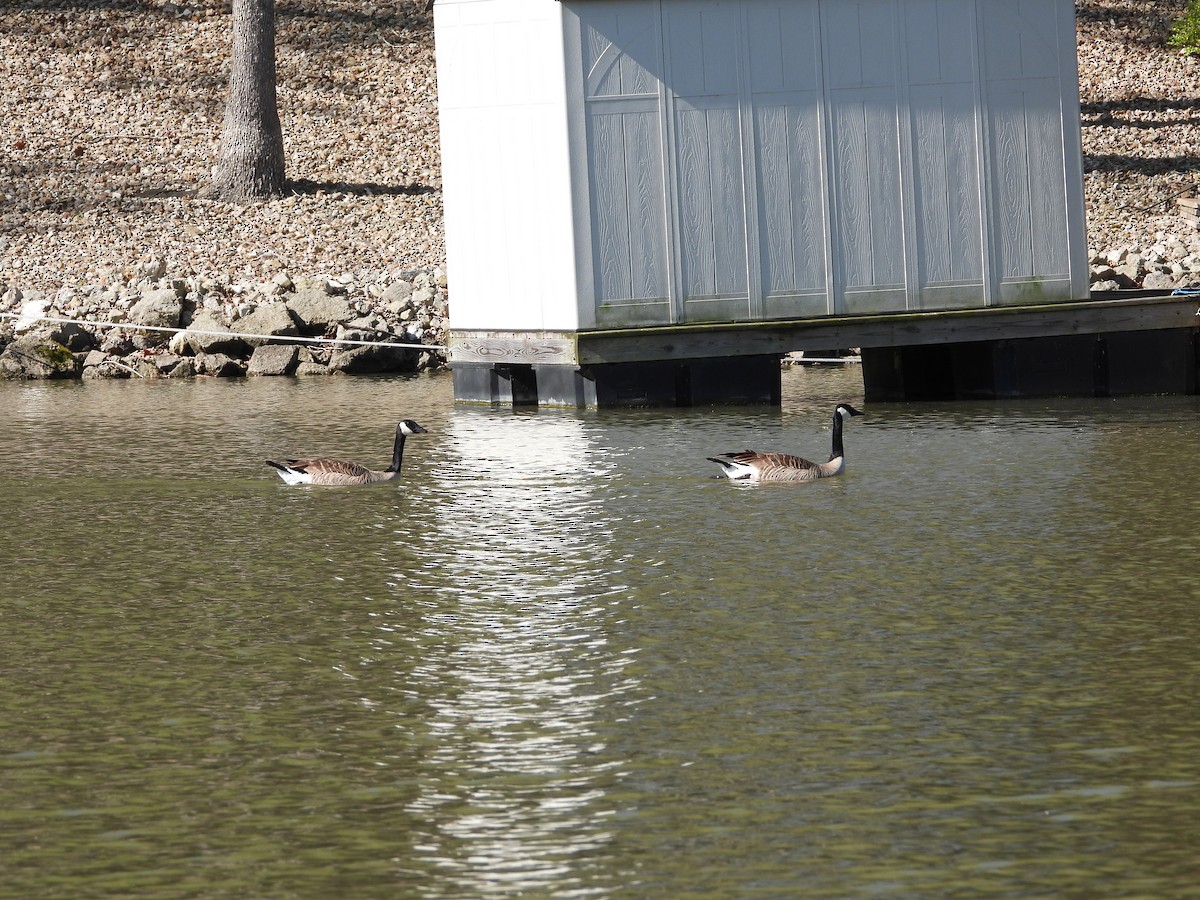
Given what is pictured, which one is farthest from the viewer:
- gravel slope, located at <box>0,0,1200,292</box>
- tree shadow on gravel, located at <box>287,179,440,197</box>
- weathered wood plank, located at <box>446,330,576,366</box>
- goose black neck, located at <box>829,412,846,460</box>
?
tree shadow on gravel, located at <box>287,179,440,197</box>

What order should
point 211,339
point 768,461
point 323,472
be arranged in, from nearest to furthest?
point 768,461 → point 323,472 → point 211,339

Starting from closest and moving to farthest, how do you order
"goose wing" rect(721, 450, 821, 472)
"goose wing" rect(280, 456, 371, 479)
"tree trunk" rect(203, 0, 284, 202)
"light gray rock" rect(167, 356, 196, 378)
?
"goose wing" rect(721, 450, 821, 472)
"goose wing" rect(280, 456, 371, 479)
"light gray rock" rect(167, 356, 196, 378)
"tree trunk" rect(203, 0, 284, 202)

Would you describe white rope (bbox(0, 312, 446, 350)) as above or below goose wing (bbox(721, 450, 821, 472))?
above

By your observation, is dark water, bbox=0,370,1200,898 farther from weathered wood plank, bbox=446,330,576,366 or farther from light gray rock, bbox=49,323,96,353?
light gray rock, bbox=49,323,96,353

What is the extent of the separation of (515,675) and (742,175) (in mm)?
12184

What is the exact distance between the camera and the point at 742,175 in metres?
20.7

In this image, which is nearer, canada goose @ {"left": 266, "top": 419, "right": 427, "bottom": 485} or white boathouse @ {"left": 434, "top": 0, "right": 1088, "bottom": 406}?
canada goose @ {"left": 266, "top": 419, "right": 427, "bottom": 485}

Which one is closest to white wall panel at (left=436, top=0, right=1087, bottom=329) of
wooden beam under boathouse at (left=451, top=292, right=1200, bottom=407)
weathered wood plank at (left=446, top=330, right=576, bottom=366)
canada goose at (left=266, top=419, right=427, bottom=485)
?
weathered wood plank at (left=446, top=330, right=576, bottom=366)

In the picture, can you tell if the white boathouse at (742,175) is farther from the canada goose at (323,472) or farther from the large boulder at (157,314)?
the large boulder at (157,314)

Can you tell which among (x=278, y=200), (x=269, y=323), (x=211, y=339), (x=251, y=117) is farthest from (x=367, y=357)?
(x=251, y=117)


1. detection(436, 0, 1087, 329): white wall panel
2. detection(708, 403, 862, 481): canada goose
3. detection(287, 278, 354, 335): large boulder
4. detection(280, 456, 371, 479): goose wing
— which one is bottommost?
detection(708, 403, 862, 481): canada goose

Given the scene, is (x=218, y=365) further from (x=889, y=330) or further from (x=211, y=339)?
(x=889, y=330)

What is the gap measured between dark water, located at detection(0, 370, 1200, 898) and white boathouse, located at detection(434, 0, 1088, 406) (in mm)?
4270

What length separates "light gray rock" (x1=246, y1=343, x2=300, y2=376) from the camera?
26531 millimetres
